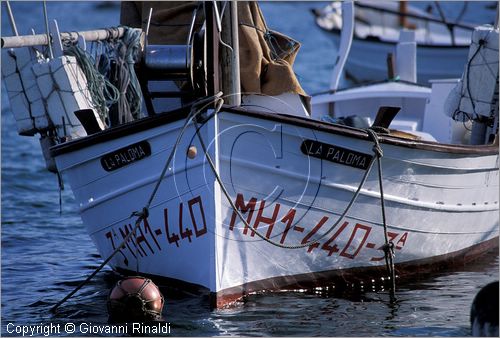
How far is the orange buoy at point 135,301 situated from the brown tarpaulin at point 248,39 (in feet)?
6.00

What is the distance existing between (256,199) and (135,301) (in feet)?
3.82

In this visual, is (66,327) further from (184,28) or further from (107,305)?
(184,28)

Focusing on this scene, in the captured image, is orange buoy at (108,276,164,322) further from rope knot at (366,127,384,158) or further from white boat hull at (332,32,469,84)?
white boat hull at (332,32,469,84)

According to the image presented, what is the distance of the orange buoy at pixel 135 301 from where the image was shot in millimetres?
7246

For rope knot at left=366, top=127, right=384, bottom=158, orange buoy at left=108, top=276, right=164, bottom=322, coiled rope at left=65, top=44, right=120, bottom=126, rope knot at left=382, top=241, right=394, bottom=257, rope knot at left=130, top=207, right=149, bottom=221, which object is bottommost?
orange buoy at left=108, top=276, right=164, bottom=322

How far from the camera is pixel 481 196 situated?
899 cm

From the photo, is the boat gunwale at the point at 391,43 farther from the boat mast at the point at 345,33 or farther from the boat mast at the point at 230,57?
the boat mast at the point at 230,57

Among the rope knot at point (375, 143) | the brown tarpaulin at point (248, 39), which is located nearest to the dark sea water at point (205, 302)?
the brown tarpaulin at point (248, 39)

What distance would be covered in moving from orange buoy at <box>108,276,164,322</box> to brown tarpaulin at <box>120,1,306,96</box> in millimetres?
1827

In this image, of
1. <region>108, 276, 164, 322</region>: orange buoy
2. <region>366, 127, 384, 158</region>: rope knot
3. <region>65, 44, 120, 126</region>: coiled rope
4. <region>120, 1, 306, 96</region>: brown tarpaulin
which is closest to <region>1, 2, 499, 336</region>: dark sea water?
<region>108, 276, 164, 322</region>: orange buoy

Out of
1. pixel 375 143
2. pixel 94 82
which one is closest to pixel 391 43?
pixel 94 82

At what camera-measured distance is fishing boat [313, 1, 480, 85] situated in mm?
19812

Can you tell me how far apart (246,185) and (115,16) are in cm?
2670

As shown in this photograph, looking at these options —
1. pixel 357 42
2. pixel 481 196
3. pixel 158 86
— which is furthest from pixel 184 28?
pixel 357 42
